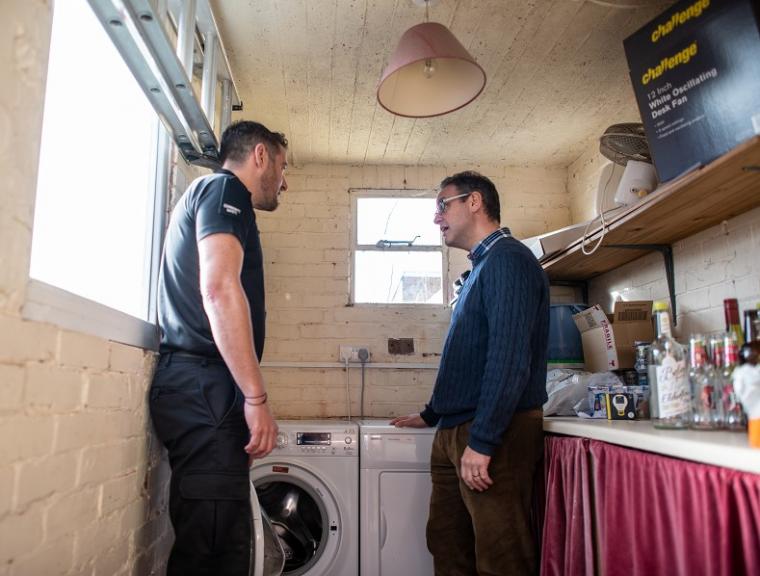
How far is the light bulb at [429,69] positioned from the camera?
1.92 m

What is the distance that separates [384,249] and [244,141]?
1964 millimetres

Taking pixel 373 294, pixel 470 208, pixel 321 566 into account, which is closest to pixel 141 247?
pixel 470 208

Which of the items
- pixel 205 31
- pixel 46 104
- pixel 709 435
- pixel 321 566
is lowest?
pixel 321 566

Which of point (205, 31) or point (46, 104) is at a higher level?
point (205, 31)

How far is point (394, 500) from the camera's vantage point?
2631 millimetres

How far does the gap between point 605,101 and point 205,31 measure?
6.66ft

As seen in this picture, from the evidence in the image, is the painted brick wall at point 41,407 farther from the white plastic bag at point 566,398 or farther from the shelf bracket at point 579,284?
the shelf bracket at point 579,284

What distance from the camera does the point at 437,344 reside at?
11.9 ft

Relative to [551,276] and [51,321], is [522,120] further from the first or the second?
[51,321]

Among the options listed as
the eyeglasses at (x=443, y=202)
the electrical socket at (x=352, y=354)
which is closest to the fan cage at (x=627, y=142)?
the eyeglasses at (x=443, y=202)

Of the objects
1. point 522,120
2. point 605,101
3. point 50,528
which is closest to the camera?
point 50,528

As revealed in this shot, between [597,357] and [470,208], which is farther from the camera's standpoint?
[597,357]

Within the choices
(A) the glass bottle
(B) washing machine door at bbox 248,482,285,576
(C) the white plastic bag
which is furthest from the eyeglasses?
(B) washing machine door at bbox 248,482,285,576

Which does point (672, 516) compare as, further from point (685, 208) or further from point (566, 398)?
point (685, 208)
